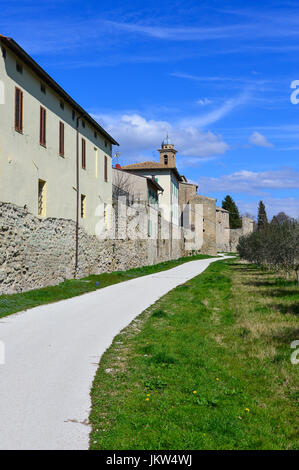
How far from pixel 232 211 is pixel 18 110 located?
100.0 m

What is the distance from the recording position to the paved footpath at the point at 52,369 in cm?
400

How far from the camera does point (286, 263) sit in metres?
21.6

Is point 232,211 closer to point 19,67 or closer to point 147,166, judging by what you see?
point 147,166

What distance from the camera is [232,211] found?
364ft

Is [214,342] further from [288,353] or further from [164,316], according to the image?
[164,316]

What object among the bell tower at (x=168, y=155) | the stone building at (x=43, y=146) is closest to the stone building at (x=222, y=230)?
the bell tower at (x=168, y=155)

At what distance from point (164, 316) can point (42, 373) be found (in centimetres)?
523

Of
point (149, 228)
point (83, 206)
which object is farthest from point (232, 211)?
point (83, 206)

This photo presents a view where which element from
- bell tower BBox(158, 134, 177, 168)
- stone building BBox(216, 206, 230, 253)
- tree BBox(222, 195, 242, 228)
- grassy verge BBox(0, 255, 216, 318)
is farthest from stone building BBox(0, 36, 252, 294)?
tree BBox(222, 195, 242, 228)

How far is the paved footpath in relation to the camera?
13.1 ft

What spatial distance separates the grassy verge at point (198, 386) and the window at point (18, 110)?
7842mm

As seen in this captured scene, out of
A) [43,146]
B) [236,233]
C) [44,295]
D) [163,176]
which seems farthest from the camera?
[236,233]
